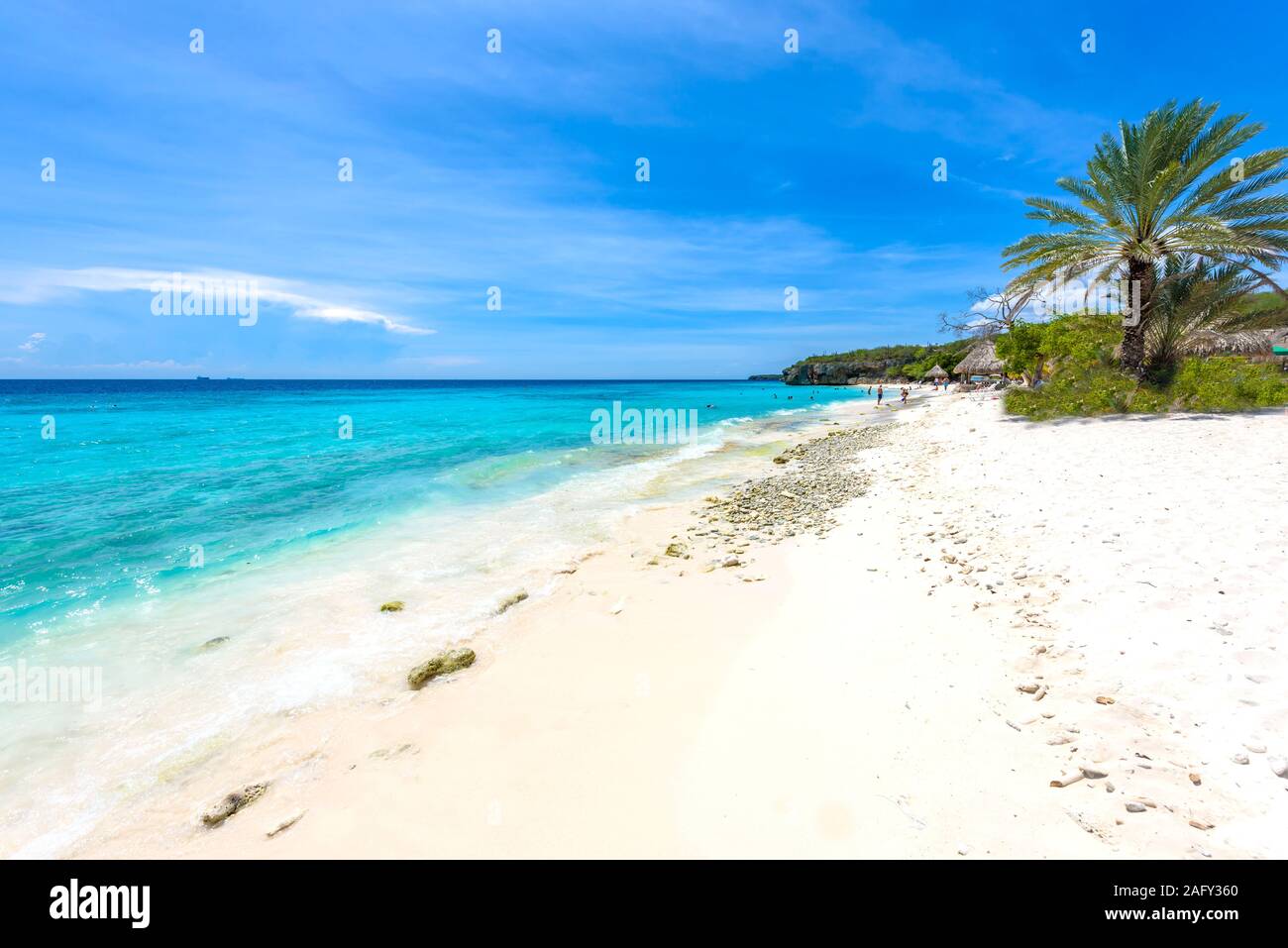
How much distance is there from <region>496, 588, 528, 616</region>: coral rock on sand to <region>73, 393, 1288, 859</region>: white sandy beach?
407mm

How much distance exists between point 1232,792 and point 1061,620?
239cm

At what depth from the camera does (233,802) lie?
464cm

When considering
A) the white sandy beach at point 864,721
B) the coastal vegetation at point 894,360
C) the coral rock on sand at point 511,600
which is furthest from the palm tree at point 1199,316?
the coastal vegetation at point 894,360

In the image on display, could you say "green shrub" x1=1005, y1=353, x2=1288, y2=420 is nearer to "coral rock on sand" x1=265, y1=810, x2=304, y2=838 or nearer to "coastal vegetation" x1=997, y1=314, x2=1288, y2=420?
"coastal vegetation" x1=997, y1=314, x2=1288, y2=420

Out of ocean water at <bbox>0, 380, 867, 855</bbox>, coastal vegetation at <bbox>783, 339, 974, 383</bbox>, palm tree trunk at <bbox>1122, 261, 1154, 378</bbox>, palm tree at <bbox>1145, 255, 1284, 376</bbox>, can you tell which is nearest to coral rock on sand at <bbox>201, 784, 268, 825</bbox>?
ocean water at <bbox>0, 380, 867, 855</bbox>

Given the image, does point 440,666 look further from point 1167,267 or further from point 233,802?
point 1167,267

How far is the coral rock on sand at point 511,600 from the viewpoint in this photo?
8492 mm

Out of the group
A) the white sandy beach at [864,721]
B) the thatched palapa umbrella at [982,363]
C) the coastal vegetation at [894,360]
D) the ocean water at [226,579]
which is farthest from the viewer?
the coastal vegetation at [894,360]

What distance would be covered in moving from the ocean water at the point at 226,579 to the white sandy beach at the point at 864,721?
106cm

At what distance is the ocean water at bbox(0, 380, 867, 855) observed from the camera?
5738 mm

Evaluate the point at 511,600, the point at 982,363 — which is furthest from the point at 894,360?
the point at 511,600

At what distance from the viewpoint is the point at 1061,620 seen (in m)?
5.50

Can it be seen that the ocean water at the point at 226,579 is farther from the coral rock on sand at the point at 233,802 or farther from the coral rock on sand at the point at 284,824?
the coral rock on sand at the point at 284,824
